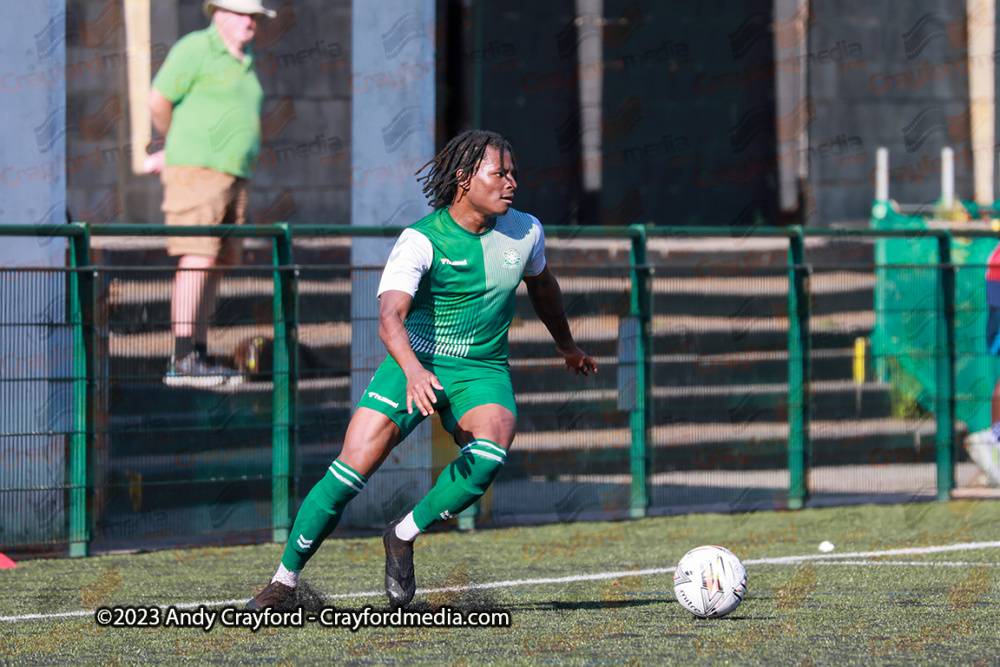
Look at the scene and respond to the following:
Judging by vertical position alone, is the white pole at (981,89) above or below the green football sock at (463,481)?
above

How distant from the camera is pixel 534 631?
21.7 feet

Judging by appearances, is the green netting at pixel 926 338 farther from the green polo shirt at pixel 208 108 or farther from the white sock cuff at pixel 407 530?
the white sock cuff at pixel 407 530

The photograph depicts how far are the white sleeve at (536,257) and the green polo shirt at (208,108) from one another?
4.30 metres

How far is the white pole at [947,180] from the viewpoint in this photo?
1809cm

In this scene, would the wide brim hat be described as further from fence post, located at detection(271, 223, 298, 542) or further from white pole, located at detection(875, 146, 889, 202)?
white pole, located at detection(875, 146, 889, 202)

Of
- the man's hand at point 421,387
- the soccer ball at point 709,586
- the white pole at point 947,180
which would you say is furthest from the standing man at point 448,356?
the white pole at point 947,180

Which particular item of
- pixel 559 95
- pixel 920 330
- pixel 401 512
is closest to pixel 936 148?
pixel 559 95

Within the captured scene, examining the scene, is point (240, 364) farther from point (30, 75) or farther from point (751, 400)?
point (751, 400)

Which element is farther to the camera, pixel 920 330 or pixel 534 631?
pixel 920 330

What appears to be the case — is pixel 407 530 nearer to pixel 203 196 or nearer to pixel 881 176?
pixel 203 196

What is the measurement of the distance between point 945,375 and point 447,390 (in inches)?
233

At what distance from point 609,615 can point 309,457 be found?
3458mm

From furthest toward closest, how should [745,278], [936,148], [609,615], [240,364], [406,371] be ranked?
[936,148] < [745,278] < [240,364] < [609,615] < [406,371]

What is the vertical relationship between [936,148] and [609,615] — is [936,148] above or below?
above
